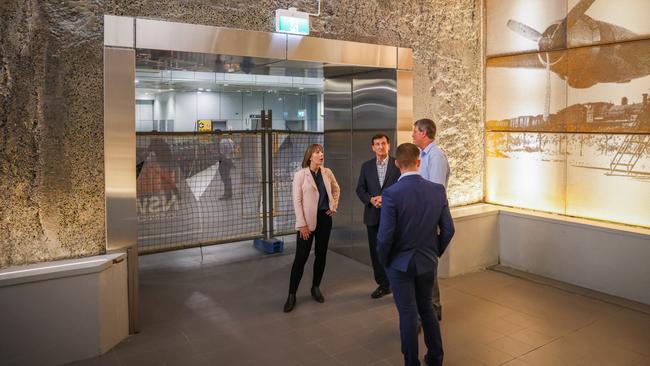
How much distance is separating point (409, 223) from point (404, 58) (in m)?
Result: 3.16

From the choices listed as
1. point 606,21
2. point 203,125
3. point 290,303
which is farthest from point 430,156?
point 203,125

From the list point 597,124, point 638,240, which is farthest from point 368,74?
point 638,240

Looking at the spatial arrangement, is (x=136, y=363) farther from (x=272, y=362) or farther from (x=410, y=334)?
(x=410, y=334)

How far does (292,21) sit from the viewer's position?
15.9 feet

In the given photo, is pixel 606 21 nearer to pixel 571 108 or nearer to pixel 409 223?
pixel 571 108

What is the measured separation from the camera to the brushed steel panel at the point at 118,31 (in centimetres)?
390

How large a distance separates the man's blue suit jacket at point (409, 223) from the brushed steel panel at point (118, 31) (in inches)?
96.6

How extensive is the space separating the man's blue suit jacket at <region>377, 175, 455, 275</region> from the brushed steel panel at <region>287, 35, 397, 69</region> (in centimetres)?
229

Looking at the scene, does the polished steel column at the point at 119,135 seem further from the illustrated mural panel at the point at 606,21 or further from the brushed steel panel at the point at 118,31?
the illustrated mural panel at the point at 606,21

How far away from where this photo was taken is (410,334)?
322cm

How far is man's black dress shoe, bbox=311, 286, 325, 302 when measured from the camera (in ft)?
16.3

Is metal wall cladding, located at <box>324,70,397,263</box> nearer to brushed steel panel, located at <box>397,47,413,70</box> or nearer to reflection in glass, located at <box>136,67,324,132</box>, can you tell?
brushed steel panel, located at <box>397,47,413,70</box>

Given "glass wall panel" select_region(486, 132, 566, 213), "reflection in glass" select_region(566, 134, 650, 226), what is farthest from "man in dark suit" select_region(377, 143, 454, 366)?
"glass wall panel" select_region(486, 132, 566, 213)

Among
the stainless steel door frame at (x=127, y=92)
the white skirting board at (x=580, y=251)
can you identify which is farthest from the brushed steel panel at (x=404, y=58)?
the white skirting board at (x=580, y=251)
